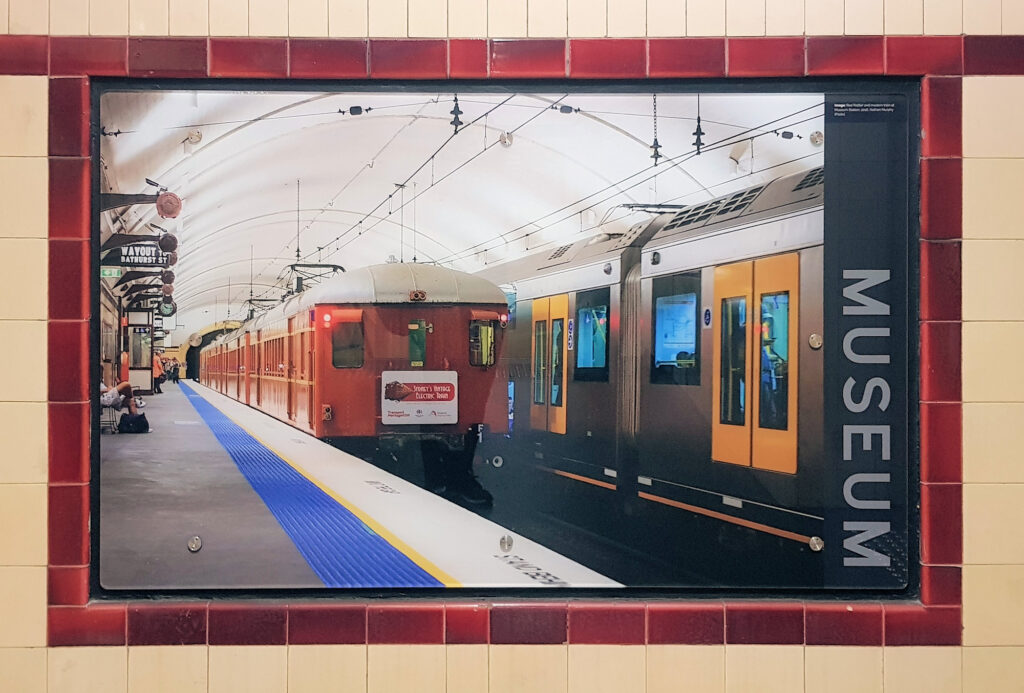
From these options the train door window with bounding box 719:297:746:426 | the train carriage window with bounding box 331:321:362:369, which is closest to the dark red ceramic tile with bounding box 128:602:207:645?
the train carriage window with bounding box 331:321:362:369

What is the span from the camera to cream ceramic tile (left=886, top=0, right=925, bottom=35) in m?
2.66

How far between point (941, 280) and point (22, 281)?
10.4 feet

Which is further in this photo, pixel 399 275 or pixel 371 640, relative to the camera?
pixel 399 275

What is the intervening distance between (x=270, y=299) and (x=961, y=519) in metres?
2.60

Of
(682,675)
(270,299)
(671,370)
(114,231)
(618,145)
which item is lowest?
(682,675)

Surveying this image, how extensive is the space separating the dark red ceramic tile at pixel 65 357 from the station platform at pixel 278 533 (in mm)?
206

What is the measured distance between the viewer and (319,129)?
2.75 metres

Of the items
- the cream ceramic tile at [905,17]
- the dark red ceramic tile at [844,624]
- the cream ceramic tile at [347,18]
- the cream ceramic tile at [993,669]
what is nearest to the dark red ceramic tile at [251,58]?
the cream ceramic tile at [347,18]

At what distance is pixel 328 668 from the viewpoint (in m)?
2.67

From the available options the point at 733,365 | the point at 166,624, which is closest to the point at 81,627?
the point at 166,624

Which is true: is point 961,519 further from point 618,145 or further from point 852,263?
point 618,145

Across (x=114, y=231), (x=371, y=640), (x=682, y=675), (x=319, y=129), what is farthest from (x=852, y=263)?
(x=114, y=231)

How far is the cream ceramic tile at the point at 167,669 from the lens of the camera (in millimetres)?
2652

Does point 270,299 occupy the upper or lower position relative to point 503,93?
lower
